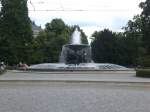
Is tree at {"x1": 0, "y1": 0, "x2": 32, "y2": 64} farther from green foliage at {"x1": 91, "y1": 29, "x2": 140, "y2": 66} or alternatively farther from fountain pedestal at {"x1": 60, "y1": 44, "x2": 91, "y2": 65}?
fountain pedestal at {"x1": 60, "y1": 44, "x2": 91, "y2": 65}

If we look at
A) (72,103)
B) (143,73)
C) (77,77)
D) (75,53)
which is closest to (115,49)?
(75,53)

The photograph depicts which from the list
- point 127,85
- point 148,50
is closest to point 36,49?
point 148,50

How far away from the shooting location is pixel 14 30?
302 feet

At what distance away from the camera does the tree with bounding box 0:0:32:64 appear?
90312mm

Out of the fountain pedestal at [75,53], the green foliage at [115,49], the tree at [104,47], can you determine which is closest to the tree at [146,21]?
the fountain pedestal at [75,53]

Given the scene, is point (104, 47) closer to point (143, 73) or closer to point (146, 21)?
point (146, 21)

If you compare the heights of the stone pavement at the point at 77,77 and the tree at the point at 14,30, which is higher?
the tree at the point at 14,30

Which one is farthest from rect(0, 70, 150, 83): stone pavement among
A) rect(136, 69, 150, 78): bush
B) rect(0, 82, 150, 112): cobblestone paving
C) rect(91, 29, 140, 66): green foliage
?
rect(91, 29, 140, 66): green foliage

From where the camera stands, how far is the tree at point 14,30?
296 ft

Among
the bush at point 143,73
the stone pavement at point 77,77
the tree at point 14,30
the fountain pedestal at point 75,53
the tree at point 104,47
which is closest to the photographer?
the stone pavement at point 77,77

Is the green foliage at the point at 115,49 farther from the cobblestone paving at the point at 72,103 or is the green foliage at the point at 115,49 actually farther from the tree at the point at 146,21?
the cobblestone paving at the point at 72,103

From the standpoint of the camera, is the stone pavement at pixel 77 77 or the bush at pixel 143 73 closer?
the stone pavement at pixel 77 77

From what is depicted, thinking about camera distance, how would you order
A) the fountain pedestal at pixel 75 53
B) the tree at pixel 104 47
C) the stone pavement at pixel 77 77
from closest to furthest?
1. the stone pavement at pixel 77 77
2. the fountain pedestal at pixel 75 53
3. the tree at pixel 104 47

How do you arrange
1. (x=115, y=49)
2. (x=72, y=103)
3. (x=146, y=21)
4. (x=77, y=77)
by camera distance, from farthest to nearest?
1. (x=115, y=49)
2. (x=146, y=21)
3. (x=77, y=77)
4. (x=72, y=103)
